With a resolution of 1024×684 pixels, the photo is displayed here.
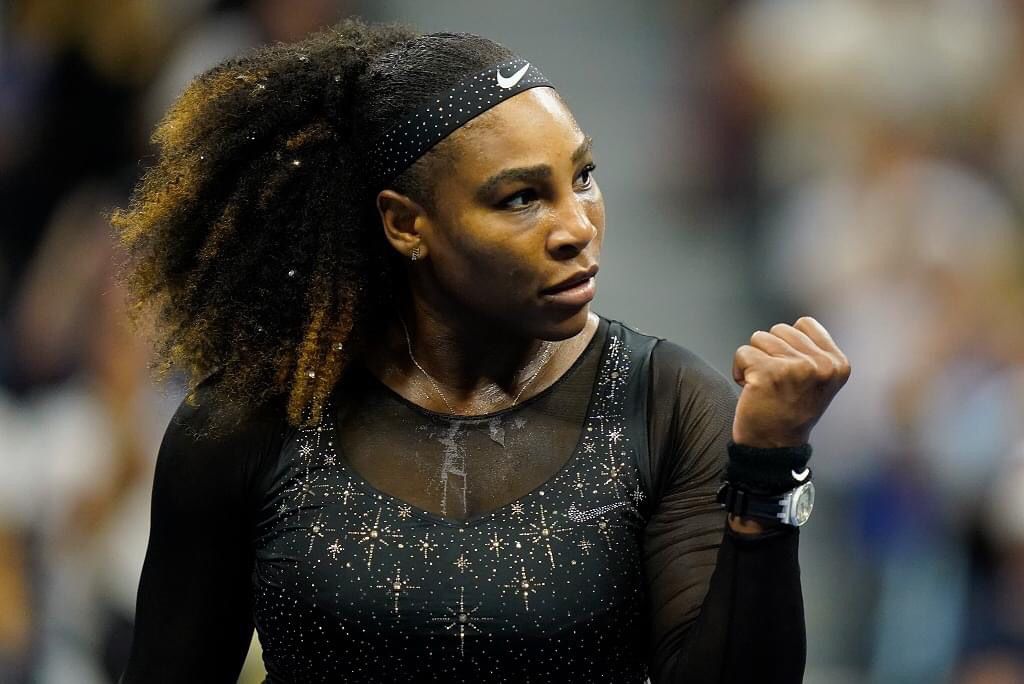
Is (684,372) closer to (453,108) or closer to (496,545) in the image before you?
(496,545)

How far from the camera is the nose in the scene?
6.53 feet

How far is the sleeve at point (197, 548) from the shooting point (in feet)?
7.09

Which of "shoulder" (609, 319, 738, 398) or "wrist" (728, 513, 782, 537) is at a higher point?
"shoulder" (609, 319, 738, 398)

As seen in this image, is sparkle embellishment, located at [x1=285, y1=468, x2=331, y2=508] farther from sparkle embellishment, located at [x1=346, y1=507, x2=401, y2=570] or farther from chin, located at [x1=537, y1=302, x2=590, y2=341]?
chin, located at [x1=537, y1=302, x2=590, y2=341]

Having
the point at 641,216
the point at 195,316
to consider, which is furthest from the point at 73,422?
the point at 195,316

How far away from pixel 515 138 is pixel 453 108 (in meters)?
0.09

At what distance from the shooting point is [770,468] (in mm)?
1837

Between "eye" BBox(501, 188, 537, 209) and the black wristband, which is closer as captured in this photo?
the black wristband

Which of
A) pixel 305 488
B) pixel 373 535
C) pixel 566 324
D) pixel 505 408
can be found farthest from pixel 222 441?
pixel 566 324

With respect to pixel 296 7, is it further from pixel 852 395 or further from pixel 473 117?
pixel 473 117

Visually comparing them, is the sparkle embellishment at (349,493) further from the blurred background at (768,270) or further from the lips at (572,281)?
the blurred background at (768,270)

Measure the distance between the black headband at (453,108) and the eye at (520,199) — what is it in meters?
0.12

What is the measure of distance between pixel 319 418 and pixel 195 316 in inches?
9.4

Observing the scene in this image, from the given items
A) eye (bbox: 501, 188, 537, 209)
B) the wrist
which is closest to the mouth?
eye (bbox: 501, 188, 537, 209)
